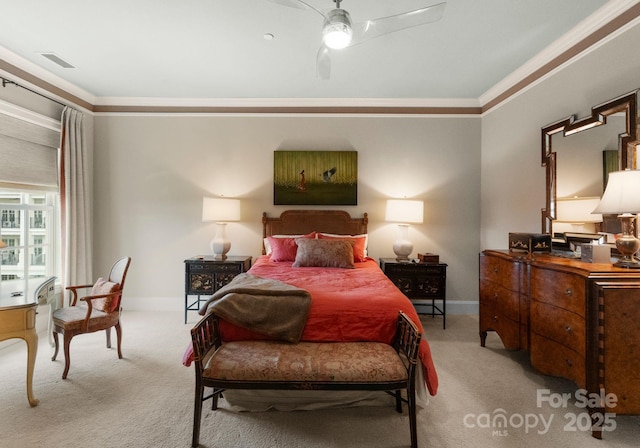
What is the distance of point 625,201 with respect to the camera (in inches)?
79.0

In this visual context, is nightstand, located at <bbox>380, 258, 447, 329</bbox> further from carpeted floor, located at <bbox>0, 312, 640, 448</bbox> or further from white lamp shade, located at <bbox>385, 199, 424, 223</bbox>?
carpeted floor, located at <bbox>0, 312, 640, 448</bbox>

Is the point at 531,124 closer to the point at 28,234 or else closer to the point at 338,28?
the point at 338,28

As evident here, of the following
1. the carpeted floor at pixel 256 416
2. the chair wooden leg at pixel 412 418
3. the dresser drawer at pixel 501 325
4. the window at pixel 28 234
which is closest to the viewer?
the chair wooden leg at pixel 412 418

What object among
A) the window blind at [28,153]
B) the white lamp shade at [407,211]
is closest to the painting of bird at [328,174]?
the white lamp shade at [407,211]

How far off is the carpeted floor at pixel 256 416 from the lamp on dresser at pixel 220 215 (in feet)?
4.98

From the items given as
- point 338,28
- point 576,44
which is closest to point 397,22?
point 338,28

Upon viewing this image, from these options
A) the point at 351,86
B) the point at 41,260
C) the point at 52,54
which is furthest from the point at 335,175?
the point at 41,260

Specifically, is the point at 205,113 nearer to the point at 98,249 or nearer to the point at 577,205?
the point at 98,249

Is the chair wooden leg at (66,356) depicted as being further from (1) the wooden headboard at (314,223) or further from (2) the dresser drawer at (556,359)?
(2) the dresser drawer at (556,359)

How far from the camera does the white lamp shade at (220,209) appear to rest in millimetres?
3928

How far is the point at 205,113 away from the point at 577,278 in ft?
15.2

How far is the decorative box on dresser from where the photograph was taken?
6.28 ft

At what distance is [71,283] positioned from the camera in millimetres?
3781

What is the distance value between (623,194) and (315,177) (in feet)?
10.5
